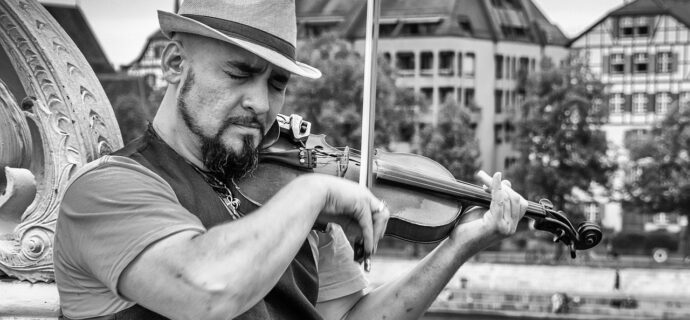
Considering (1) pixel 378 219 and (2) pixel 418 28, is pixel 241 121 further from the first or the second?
(2) pixel 418 28

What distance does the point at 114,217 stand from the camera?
2822 mm

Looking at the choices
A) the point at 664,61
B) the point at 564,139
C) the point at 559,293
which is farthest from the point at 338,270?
the point at 664,61

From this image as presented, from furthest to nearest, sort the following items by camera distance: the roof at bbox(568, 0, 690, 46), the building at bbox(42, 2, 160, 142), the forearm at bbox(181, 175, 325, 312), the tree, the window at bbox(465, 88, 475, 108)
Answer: the window at bbox(465, 88, 475, 108) → the roof at bbox(568, 0, 690, 46) → the tree → the building at bbox(42, 2, 160, 142) → the forearm at bbox(181, 175, 325, 312)

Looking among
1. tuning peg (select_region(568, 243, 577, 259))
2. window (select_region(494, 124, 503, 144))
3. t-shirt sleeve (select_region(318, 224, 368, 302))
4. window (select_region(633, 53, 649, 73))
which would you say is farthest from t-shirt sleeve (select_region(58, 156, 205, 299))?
window (select_region(494, 124, 503, 144))

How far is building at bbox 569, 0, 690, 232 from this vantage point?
204ft

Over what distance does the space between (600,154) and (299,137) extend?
48.7 meters

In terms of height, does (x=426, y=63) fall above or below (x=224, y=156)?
below

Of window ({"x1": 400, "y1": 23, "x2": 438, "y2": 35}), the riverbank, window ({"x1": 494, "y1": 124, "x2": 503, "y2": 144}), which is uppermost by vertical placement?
window ({"x1": 400, "y1": 23, "x2": 438, "y2": 35})

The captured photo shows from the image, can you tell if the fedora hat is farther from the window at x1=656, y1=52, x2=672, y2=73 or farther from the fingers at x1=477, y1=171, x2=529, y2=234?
the window at x1=656, y1=52, x2=672, y2=73

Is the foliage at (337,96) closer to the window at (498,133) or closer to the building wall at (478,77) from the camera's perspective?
the building wall at (478,77)

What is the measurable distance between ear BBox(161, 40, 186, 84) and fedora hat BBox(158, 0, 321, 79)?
0.03 m

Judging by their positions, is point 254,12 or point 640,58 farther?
point 640,58

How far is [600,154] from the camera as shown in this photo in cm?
5197

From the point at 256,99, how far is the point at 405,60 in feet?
205
